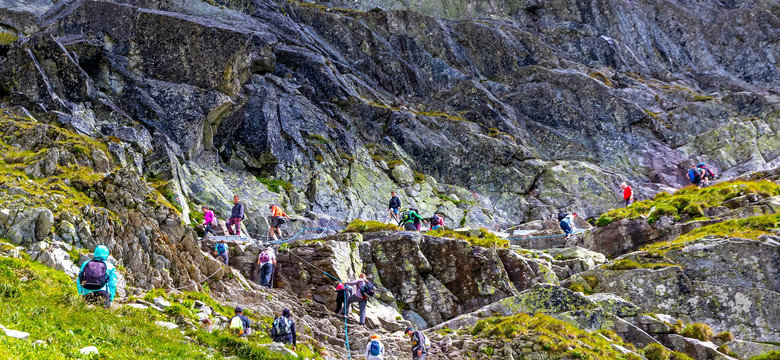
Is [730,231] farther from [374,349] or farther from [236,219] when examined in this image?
[236,219]

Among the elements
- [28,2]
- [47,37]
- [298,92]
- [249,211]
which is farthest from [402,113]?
[28,2]

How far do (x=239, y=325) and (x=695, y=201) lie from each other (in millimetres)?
28284

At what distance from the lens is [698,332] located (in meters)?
22.9

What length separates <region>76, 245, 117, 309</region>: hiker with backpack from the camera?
50.1 ft

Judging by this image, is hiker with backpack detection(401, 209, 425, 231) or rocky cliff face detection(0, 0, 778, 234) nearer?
hiker with backpack detection(401, 209, 425, 231)

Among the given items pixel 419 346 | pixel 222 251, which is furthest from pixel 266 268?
pixel 419 346

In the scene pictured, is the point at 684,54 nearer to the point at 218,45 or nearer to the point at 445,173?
the point at 445,173

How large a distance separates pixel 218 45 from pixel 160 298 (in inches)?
1396

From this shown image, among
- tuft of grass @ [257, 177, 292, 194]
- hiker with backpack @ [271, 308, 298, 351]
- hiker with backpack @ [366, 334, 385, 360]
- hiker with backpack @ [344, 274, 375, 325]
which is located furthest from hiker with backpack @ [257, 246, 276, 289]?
tuft of grass @ [257, 177, 292, 194]

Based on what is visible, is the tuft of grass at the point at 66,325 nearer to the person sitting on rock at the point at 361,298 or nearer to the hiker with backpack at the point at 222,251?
the hiker with backpack at the point at 222,251

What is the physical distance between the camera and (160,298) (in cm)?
1827

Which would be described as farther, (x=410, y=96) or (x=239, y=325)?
(x=410, y=96)

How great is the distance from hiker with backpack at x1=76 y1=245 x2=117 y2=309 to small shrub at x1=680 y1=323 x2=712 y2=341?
20043mm

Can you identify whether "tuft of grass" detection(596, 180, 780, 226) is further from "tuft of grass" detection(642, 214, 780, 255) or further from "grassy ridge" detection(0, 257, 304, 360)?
"grassy ridge" detection(0, 257, 304, 360)
